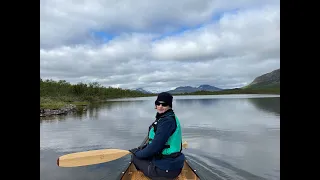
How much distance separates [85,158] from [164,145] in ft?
5.84

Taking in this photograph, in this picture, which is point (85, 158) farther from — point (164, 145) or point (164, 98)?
point (164, 98)

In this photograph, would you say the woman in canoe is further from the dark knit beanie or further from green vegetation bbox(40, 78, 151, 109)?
green vegetation bbox(40, 78, 151, 109)

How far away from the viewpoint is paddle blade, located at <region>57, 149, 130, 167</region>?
431 cm

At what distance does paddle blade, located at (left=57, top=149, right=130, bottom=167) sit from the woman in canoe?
3.47 feet

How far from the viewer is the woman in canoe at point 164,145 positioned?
12.0 ft

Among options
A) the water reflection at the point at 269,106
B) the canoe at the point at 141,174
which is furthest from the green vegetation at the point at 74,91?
the canoe at the point at 141,174

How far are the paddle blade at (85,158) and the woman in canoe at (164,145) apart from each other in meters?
1.06

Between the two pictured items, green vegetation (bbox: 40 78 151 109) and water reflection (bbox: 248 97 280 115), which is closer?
water reflection (bbox: 248 97 280 115)

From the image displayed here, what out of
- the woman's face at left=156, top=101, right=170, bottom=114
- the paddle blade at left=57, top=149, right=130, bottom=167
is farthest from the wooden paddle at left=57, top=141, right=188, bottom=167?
the woman's face at left=156, top=101, right=170, bottom=114
